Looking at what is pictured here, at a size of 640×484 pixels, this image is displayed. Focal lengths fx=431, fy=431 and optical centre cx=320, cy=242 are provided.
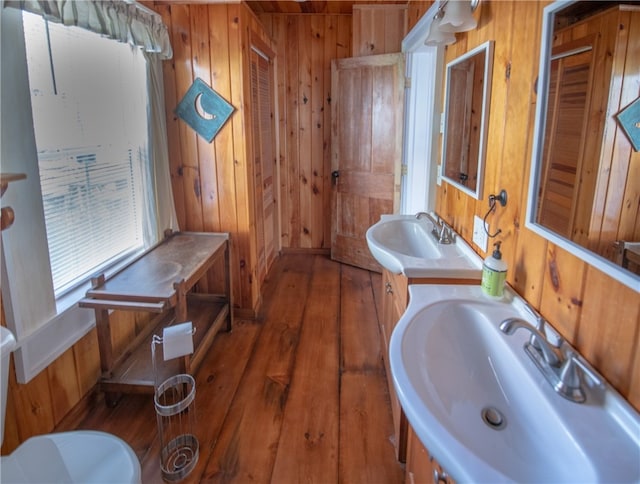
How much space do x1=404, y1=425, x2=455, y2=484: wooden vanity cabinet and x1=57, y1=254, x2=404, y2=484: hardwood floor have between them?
36 cm

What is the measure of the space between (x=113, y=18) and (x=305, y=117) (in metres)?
2.50

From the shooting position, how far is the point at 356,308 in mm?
3369

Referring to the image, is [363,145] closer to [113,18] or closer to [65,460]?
[113,18]

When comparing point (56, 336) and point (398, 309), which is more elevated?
point (398, 309)

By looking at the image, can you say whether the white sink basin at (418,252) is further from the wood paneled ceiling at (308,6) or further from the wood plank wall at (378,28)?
the wood paneled ceiling at (308,6)

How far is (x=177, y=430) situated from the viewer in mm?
2037

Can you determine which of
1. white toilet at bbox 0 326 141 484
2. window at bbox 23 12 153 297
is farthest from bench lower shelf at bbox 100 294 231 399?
white toilet at bbox 0 326 141 484

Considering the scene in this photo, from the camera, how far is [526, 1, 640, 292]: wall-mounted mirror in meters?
0.92

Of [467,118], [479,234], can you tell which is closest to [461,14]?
[467,118]

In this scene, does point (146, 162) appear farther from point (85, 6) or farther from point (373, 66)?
point (373, 66)

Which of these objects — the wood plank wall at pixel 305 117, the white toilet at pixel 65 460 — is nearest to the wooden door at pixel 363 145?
the wood plank wall at pixel 305 117

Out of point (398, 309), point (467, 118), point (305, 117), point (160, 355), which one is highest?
point (305, 117)

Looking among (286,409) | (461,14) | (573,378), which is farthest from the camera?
(286,409)

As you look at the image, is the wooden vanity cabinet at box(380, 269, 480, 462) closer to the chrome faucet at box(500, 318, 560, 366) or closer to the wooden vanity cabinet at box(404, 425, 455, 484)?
the wooden vanity cabinet at box(404, 425, 455, 484)
